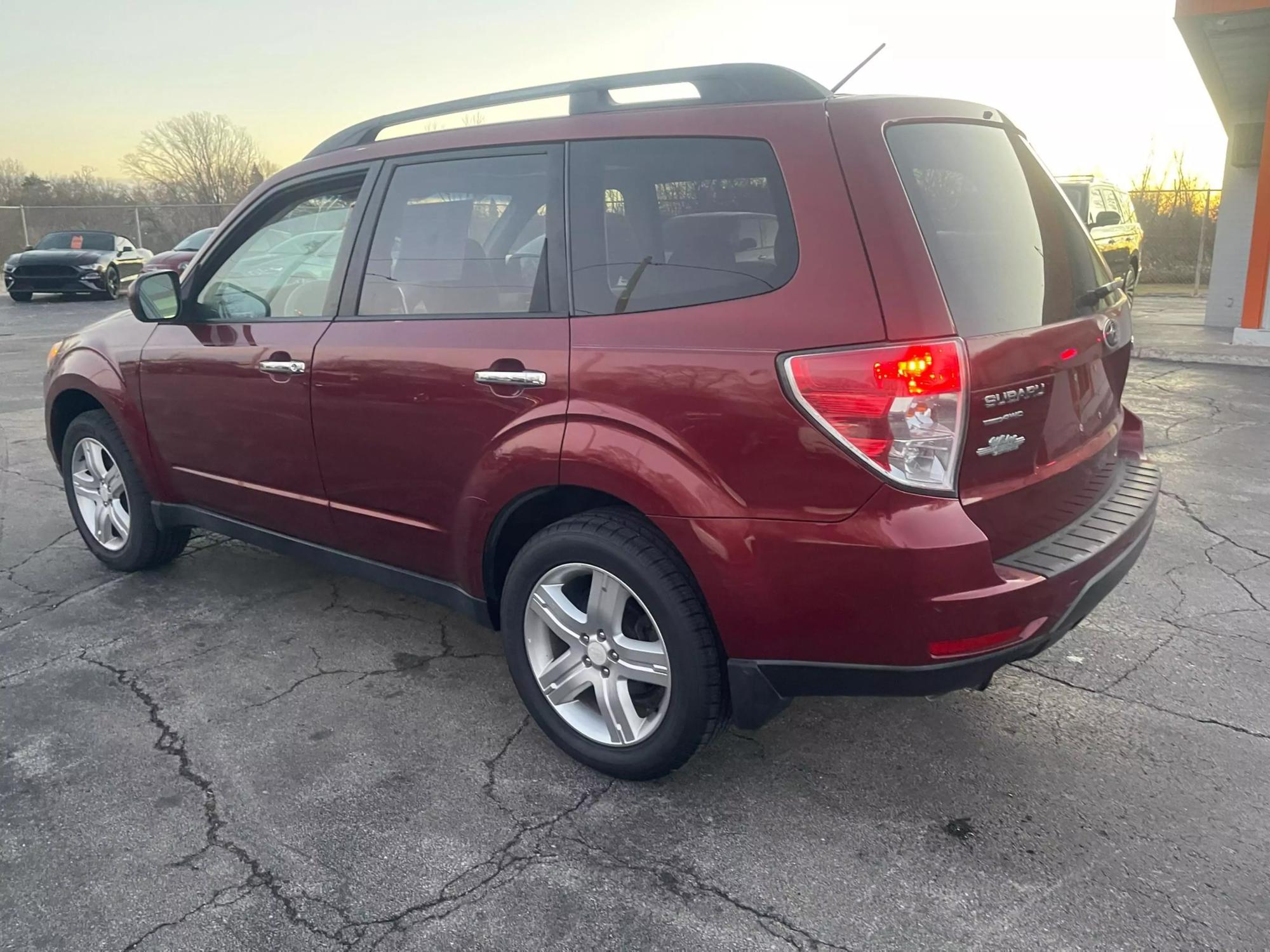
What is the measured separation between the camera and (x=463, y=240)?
10.4 ft

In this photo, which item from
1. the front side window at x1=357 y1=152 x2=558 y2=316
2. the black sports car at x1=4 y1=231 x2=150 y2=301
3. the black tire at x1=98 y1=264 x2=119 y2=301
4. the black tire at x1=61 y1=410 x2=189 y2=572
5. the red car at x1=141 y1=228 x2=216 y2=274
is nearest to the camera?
the front side window at x1=357 y1=152 x2=558 y2=316

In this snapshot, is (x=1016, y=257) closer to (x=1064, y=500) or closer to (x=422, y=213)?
(x=1064, y=500)

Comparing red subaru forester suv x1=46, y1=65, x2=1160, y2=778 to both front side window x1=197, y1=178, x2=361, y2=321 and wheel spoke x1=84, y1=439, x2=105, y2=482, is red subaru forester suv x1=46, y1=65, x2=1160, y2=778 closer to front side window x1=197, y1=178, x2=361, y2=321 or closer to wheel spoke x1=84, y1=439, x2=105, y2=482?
front side window x1=197, y1=178, x2=361, y2=321

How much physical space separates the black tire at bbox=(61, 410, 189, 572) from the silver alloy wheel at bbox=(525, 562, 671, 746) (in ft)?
7.68

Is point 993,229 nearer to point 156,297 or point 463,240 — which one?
point 463,240

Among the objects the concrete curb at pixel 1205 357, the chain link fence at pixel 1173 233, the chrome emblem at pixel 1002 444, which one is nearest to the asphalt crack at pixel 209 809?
the chrome emblem at pixel 1002 444

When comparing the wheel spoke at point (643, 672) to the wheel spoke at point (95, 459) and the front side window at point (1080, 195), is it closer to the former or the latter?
the wheel spoke at point (95, 459)

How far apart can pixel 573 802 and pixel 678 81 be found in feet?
6.75

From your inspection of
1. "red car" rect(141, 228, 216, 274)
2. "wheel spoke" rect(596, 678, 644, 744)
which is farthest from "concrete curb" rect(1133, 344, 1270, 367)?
"red car" rect(141, 228, 216, 274)

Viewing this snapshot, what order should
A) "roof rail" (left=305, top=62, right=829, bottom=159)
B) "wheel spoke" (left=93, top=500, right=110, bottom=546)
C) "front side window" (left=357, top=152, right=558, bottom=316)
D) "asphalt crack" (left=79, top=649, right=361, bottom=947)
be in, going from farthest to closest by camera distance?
"wheel spoke" (left=93, top=500, right=110, bottom=546), "front side window" (left=357, top=152, right=558, bottom=316), "roof rail" (left=305, top=62, right=829, bottom=159), "asphalt crack" (left=79, top=649, right=361, bottom=947)

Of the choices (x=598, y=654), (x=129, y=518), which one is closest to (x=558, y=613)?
(x=598, y=654)

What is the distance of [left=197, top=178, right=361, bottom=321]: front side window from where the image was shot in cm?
352

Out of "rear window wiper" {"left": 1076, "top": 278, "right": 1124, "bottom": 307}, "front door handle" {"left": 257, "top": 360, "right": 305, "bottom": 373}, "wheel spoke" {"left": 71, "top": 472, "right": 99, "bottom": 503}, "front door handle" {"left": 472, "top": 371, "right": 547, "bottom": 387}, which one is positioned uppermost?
"rear window wiper" {"left": 1076, "top": 278, "right": 1124, "bottom": 307}

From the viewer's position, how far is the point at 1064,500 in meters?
2.66
